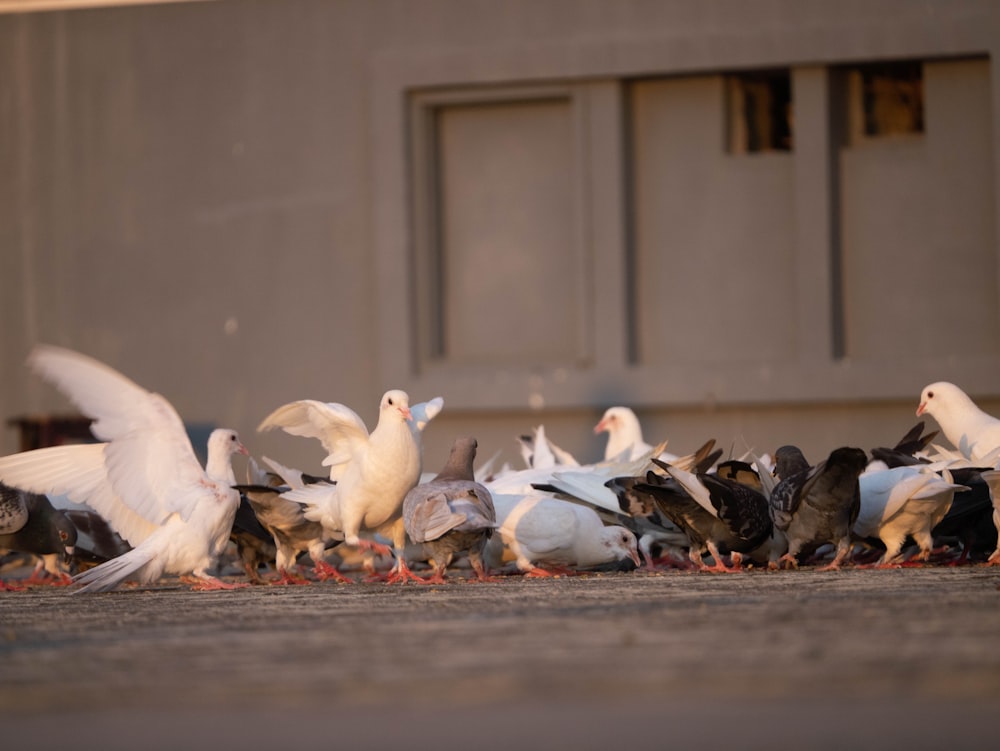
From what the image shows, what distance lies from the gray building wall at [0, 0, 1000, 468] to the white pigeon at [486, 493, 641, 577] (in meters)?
3.99

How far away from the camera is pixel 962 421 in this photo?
756 cm

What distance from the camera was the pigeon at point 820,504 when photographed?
5.74 meters

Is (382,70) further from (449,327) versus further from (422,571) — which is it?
(422,571)

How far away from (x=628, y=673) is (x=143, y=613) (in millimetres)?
2220

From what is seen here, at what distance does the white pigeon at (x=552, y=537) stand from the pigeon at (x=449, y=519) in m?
0.26

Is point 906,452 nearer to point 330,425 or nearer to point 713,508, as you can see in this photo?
point 713,508

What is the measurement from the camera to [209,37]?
11.2 metres

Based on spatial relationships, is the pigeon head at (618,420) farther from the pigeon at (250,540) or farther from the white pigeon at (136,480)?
the white pigeon at (136,480)

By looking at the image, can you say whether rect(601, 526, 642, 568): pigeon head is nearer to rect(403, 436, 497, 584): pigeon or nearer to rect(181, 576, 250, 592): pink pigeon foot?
rect(403, 436, 497, 584): pigeon

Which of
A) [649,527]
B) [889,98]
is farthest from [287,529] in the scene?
[889,98]

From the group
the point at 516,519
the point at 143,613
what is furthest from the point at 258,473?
the point at 143,613

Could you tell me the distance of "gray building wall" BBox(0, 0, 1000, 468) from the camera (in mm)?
10438

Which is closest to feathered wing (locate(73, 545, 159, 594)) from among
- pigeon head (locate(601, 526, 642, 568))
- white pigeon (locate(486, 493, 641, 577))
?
white pigeon (locate(486, 493, 641, 577))

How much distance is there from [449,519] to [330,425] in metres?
1.05
